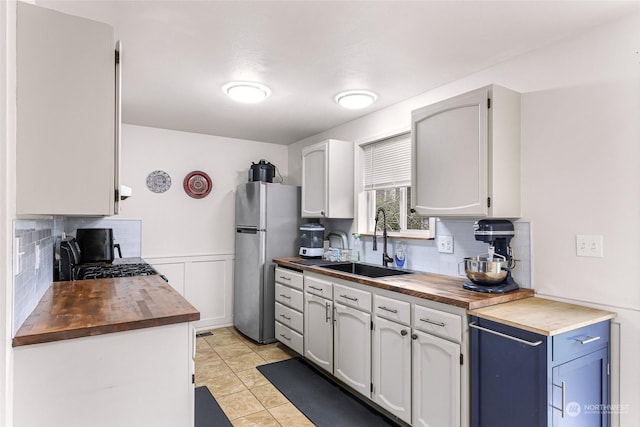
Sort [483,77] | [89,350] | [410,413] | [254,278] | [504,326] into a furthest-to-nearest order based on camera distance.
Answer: [254,278], [483,77], [410,413], [504,326], [89,350]

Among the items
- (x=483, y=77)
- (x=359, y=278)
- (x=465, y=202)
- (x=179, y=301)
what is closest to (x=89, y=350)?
(x=179, y=301)

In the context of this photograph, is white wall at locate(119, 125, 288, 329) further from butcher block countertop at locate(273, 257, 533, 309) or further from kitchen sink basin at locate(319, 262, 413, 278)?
butcher block countertop at locate(273, 257, 533, 309)

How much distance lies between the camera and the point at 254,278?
154 inches

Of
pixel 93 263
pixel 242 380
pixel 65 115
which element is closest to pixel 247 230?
pixel 93 263

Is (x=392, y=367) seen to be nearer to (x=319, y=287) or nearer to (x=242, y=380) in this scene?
(x=319, y=287)

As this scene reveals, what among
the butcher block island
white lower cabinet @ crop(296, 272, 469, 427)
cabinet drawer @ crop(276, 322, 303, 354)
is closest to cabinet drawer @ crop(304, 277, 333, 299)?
white lower cabinet @ crop(296, 272, 469, 427)

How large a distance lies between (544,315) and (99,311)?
2092 mm

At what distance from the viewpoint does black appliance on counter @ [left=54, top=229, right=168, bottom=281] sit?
2510 mm

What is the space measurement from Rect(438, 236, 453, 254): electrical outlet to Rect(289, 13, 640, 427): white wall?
1.89ft

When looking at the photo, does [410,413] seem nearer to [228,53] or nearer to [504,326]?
[504,326]

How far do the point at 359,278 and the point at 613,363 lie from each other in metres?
1.45

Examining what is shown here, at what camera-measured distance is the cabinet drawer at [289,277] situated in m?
3.36

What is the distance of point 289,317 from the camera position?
3500mm

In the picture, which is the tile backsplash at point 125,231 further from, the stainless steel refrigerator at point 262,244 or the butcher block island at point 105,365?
the butcher block island at point 105,365
